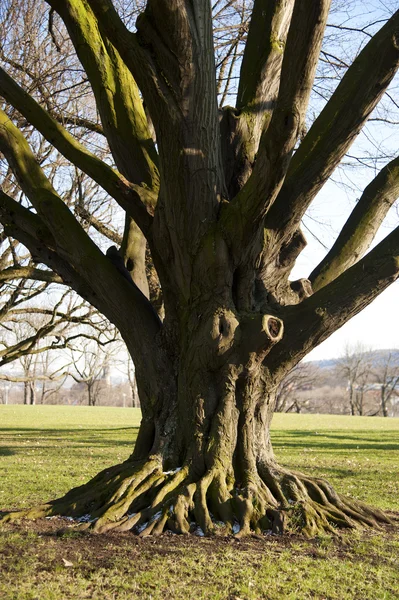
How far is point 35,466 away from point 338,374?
69.8m

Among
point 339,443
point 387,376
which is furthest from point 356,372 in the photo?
point 339,443

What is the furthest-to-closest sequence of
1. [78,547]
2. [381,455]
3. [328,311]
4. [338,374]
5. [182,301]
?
[338,374] < [381,455] < [182,301] < [328,311] < [78,547]

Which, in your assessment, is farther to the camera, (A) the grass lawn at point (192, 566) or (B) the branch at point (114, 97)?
(B) the branch at point (114, 97)

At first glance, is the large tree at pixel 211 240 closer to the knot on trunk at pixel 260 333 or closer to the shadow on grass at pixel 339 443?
the knot on trunk at pixel 260 333

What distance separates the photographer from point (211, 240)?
5.12 m

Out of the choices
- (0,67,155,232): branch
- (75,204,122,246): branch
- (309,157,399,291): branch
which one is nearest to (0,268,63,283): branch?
(75,204,122,246): branch

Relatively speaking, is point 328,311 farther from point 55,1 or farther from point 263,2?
point 55,1

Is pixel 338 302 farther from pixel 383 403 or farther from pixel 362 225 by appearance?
pixel 383 403

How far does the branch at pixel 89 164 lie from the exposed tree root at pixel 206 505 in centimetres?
256

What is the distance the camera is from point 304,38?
4.47 metres

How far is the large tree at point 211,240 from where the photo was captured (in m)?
4.60

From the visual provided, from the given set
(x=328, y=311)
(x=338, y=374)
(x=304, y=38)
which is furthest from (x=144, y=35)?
(x=338, y=374)

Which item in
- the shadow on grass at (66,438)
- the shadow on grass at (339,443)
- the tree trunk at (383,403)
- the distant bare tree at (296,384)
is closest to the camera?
the shadow on grass at (66,438)

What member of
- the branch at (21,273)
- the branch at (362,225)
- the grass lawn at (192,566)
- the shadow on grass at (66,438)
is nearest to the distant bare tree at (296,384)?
the shadow on grass at (66,438)
